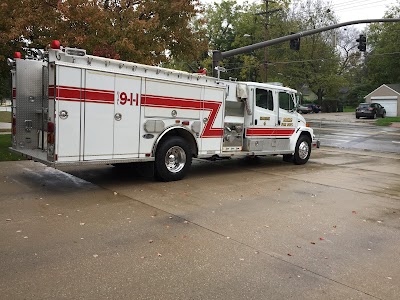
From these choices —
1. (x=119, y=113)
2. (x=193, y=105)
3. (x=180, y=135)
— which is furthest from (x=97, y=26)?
(x=119, y=113)

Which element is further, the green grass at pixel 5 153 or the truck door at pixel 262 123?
the green grass at pixel 5 153

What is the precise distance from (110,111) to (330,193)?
4898 millimetres

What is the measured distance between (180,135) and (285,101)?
430cm

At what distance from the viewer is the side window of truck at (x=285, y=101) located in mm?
12271

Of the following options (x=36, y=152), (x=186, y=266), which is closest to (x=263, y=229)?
(x=186, y=266)

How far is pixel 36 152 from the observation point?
8.33 m

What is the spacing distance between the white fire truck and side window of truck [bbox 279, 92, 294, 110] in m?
1.59

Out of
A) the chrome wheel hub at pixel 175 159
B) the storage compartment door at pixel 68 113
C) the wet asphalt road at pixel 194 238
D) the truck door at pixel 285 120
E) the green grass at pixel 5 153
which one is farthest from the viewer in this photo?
the truck door at pixel 285 120

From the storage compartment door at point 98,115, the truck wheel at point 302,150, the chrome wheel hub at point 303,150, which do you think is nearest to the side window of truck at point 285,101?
the truck wheel at point 302,150

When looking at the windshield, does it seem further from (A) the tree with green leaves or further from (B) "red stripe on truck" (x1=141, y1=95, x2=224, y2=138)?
(A) the tree with green leaves

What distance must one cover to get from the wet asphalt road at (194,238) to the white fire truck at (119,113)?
0.77m

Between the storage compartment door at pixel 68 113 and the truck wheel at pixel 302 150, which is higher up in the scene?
the storage compartment door at pixel 68 113

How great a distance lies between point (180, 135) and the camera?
378 inches

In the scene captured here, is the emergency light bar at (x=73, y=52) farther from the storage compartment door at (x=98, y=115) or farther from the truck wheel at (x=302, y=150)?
the truck wheel at (x=302, y=150)
